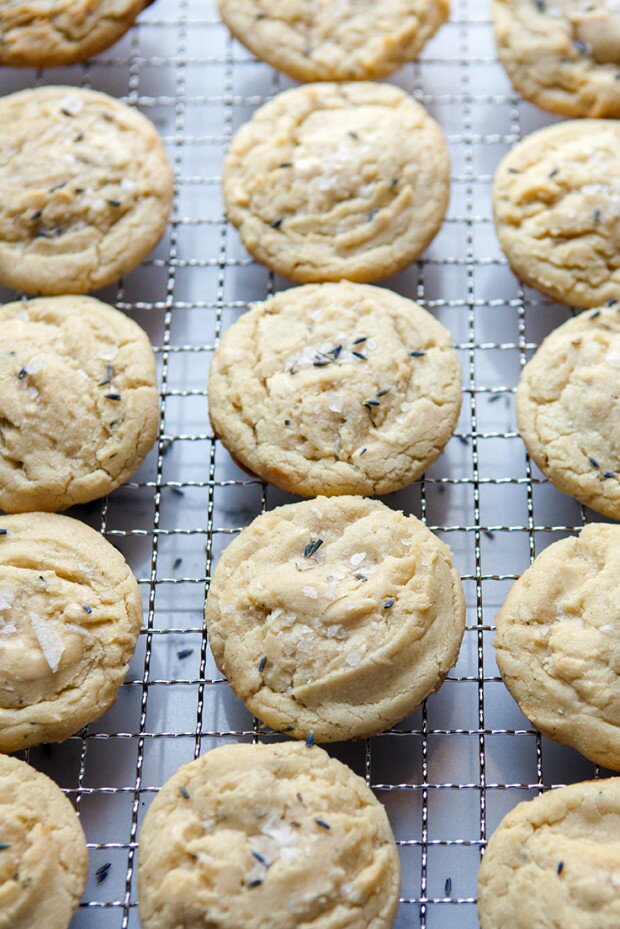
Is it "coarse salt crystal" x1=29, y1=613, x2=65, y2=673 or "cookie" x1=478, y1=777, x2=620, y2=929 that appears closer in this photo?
"cookie" x1=478, y1=777, x2=620, y2=929

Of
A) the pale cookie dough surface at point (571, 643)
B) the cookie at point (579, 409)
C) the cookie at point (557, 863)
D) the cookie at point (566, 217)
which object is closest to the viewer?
the cookie at point (557, 863)

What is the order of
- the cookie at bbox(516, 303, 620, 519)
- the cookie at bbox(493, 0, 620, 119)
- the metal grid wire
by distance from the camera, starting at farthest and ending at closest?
the cookie at bbox(493, 0, 620, 119), the cookie at bbox(516, 303, 620, 519), the metal grid wire

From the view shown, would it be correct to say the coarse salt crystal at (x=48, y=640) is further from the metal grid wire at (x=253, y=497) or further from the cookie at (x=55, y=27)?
the cookie at (x=55, y=27)

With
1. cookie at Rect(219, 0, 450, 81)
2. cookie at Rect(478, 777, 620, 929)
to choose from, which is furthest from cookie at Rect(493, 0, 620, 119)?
cookie at Rect(478, 777, 620, 929)

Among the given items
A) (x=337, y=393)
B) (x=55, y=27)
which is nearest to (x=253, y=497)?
(x=337, y=393)

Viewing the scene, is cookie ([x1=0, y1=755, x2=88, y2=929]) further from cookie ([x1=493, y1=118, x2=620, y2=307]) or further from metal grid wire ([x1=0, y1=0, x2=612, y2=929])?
cookie ([x1=493, y1=118, x2=620, y2=307])

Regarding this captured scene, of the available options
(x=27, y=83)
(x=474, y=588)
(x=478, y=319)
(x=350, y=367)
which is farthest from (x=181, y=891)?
(x=27, y=83)

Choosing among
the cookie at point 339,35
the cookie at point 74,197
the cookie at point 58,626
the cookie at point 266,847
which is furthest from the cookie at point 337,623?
the cookie at point 339,35
